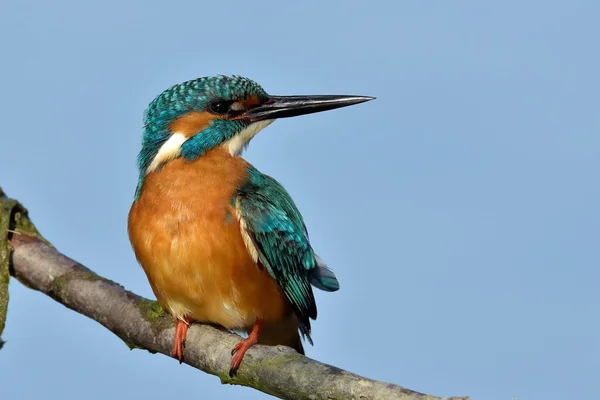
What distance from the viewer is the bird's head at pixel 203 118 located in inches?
186

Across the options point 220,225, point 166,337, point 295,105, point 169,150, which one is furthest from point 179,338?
point 295,105

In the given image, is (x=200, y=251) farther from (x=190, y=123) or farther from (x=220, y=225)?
(x=190, y=123)

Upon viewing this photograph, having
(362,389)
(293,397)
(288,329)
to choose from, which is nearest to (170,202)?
(288,329)

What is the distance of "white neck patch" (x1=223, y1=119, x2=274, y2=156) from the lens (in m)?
4.83

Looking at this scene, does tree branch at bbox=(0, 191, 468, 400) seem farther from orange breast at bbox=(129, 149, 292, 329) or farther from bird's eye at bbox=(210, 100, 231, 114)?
bird's eye at bbox=(210, 100, 231, 114)

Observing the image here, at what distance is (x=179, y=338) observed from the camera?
4.48 m

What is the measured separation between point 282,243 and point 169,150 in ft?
2.49

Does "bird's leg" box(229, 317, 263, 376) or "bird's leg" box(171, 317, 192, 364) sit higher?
"bird's leg" box(171, 317, 192, 364)

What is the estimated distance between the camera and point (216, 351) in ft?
13.9

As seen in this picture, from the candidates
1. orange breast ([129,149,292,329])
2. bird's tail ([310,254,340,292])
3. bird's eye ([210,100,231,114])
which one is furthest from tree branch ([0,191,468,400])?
bird's eye ([210,100,231,114])

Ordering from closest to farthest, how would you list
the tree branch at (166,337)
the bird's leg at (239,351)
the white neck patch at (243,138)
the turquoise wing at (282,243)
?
the tree branch at (166,337) < the bird's leg at (239,351) < the turquoise wing at (282,243) < the white neck patch at (243,138)

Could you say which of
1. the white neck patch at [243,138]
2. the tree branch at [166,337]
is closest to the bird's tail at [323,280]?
the tree branch at [166,337]

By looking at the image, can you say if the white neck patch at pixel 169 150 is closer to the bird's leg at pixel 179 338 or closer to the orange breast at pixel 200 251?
the orange breast at pixel 200 251

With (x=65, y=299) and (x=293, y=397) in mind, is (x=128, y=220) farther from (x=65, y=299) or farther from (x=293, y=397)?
(x=293, y=397)
